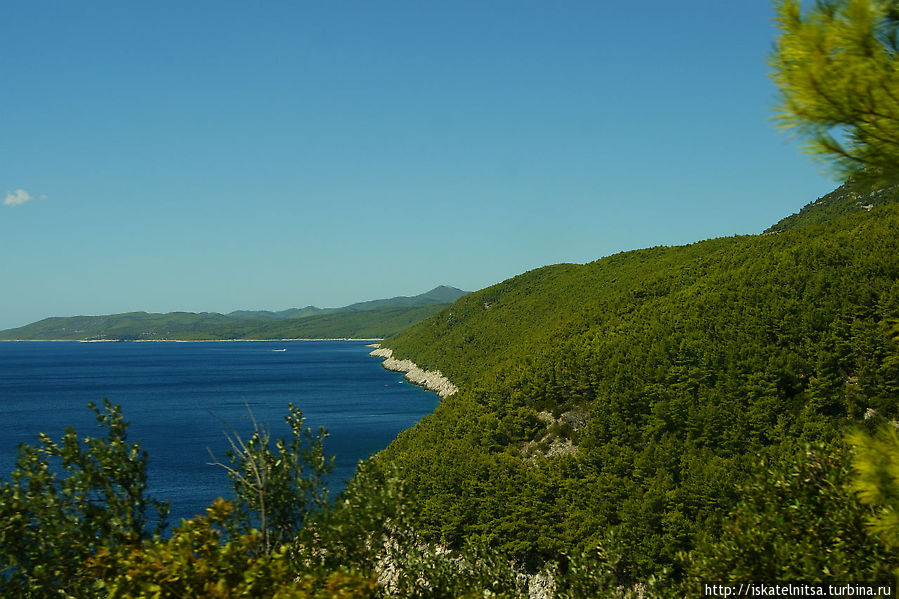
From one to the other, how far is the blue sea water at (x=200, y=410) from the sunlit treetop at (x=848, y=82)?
143ft

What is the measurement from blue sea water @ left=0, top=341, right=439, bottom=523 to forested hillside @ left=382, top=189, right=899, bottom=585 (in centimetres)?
1202

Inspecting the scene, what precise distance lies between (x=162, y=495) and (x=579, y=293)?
10141cm

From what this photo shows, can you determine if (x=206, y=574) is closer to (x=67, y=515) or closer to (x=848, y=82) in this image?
(x=67, y=515)

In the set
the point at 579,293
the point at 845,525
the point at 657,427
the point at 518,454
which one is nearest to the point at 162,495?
the point at 518,454

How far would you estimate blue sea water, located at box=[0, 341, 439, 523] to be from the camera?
69.1 m

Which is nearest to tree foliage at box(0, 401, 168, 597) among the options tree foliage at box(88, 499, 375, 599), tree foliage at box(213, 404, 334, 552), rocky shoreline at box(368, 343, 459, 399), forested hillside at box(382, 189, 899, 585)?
tree foliage at box(88, 499, 375, 599)

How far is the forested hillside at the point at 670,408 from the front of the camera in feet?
143

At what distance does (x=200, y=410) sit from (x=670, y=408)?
91.5m

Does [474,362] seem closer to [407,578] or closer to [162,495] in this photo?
[162,495]

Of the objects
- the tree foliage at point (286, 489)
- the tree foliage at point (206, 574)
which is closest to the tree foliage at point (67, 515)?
the tree foliage at point (206, 574)

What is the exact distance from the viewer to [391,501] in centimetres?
1222

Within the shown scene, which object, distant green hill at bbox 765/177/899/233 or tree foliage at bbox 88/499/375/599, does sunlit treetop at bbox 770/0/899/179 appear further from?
distant green hill at bbox 765/177/899/233

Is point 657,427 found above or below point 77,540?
below

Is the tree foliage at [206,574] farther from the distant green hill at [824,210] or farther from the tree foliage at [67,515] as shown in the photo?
the distant green hill at [824,210]
